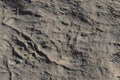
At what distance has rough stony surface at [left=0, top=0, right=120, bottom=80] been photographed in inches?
60.0

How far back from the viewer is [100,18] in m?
1.62

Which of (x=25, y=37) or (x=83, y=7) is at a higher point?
(x=83, y=7)

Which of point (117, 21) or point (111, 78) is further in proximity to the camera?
point (117, 21)

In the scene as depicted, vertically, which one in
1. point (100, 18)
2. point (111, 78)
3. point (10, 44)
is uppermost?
point (100, 18)

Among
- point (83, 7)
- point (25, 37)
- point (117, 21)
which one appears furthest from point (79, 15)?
point (25, 37)

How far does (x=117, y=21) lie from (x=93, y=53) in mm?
221

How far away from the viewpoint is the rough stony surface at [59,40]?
5.00 ft

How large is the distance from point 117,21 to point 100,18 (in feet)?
0.29

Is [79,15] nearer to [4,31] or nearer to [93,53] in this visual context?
[93,53]

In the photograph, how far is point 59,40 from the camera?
1571mm

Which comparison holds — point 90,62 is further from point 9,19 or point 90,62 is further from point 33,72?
point 9,19

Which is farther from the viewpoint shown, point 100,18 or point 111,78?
point 100,18

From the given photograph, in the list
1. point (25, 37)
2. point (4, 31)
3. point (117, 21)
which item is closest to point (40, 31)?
point (25, 37)

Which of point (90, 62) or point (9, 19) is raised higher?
point (9, 19)
